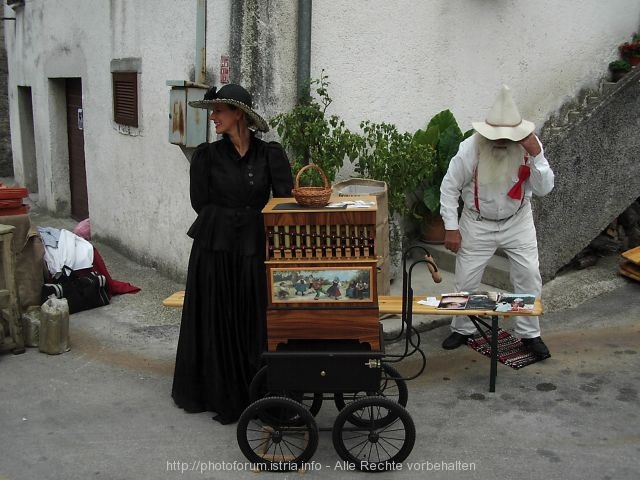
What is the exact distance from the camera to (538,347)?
17.8ft

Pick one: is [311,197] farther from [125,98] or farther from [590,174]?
[125,98]

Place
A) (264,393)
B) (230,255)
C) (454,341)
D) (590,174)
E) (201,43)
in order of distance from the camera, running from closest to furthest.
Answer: (264,393), (230,255), (454,341), (201,43), (590,174)

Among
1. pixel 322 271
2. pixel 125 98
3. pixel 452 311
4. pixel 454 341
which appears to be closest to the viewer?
pixel 322 271

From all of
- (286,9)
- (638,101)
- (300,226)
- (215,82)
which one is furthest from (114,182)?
(638,101)

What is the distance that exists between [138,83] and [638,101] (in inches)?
202

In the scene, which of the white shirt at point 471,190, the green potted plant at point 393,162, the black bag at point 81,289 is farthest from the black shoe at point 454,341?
the black bag at point 81,289

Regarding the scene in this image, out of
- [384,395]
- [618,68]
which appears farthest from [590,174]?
[384,395]

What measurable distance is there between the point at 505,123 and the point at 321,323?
214 cm

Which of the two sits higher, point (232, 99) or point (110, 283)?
point (232, 99)

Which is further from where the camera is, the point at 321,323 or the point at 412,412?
the point at 412,412

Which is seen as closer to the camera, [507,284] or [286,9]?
[286,9]

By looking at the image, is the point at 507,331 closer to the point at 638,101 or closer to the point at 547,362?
the point at 547,362

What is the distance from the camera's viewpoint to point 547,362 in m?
5.43

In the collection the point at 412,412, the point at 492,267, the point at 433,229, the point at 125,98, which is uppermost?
the point at 125,98
